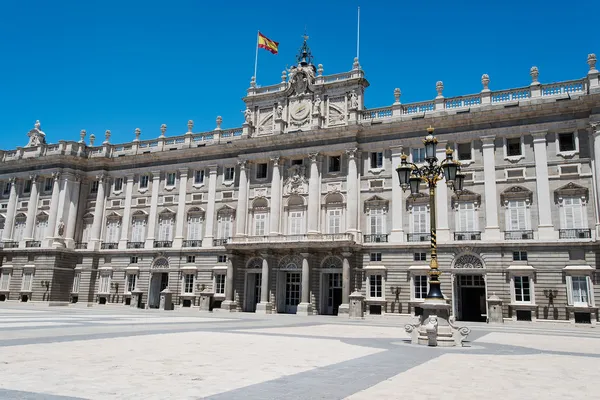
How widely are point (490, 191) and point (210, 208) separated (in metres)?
23.2

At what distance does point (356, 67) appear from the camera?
4100cm

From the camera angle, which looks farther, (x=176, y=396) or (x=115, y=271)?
(x=115, y=271)

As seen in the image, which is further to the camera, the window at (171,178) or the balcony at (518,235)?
the window at (171,178)

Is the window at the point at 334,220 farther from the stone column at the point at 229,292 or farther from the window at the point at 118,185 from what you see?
the window at the point at 118,185

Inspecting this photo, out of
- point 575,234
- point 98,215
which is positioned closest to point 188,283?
point 98,215

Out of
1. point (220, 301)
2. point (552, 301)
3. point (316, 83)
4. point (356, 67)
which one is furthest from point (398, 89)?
→ point (220, 301)

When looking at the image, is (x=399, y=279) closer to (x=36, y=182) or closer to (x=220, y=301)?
(x=220, y=301)

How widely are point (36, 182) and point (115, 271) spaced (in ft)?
43.1

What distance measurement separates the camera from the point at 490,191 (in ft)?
114

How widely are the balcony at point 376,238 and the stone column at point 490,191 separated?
6.99 metres

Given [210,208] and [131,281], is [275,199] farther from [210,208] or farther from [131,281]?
[131,281]

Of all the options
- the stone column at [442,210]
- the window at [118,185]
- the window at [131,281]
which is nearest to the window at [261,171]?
the stone column at [442,210]

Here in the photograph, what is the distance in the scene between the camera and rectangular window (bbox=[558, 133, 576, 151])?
111 feet

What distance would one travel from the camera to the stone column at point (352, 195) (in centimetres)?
3803
